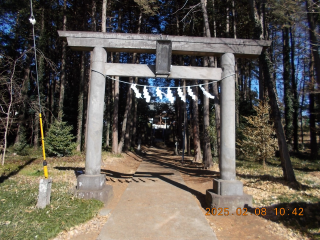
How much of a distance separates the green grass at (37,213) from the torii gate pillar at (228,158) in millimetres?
3061

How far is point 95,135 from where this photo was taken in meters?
6.41

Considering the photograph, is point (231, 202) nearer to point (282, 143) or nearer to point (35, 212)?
point (282, 143)

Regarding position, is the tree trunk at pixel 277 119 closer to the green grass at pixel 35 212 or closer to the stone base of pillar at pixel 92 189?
the stone base of pillar at pixel 92 189

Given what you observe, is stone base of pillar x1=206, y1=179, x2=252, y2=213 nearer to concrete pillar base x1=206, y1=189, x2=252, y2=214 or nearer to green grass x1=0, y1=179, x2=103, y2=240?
concrete pillar base x1=206, y1=189, x2=252, y2=214

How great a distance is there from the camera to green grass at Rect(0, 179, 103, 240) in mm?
4031

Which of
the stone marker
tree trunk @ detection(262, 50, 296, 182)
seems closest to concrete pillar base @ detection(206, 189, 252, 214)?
tree trunk @ detection(262, 50, 296, 182)

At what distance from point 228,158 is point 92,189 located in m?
3.74

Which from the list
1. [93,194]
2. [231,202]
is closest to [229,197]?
[231,202]

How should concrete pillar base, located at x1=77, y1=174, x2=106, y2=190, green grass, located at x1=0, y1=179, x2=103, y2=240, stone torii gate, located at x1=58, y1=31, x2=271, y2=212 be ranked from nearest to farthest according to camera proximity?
green grass, located at x1=0, y1=179, x2=103, y2=240, concrete pillar base, located at x1=77, y1=174, x2=106, y2=190, stone torii gate, located at x1=58, y1=31, x2=271, y2=212

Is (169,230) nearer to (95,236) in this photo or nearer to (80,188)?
(95,236)

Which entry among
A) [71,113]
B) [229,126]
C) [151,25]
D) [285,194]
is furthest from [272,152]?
[71,113]

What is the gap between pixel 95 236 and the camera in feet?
14.5

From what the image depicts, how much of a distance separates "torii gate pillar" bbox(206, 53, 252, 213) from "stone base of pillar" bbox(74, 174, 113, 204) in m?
2.82

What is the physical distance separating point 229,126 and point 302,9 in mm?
4736
